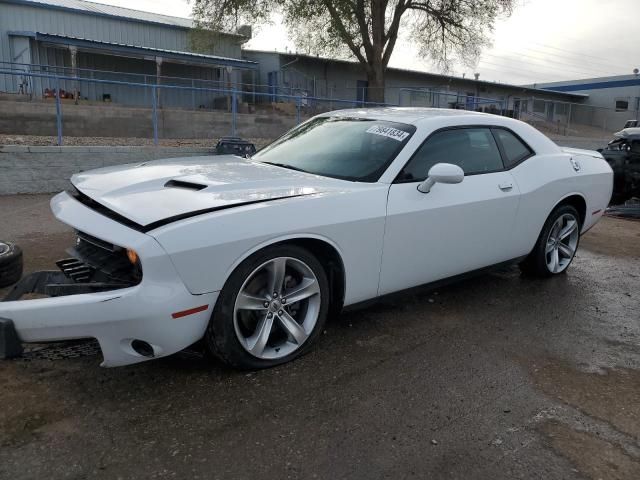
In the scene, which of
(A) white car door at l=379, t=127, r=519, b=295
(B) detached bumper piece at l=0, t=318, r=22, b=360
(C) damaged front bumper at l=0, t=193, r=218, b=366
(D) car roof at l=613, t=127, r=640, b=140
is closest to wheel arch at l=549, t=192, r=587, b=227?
(A) white car door at l=379, t=127, r=519, b=295

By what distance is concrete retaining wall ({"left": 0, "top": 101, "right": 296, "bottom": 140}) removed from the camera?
15109mm

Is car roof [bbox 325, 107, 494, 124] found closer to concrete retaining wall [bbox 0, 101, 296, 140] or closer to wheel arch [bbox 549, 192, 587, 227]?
wheel arch [bbox 549, 192, 587, 227]

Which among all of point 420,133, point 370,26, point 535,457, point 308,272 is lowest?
point 535,457

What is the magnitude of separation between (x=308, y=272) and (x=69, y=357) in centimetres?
154

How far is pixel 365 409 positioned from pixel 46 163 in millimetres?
8156

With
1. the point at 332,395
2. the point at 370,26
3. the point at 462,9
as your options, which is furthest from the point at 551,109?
the point at 332,395

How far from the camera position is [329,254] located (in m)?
3.26

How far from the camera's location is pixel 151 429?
2.52m

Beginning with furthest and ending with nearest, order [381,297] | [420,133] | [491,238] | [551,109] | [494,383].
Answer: [551,109]
[491,238]
[420,133]
[381,297]
[494,383]

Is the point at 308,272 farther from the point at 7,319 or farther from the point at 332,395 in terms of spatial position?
the point at 7,319

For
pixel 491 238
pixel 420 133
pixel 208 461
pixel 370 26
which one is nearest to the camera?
pixel 208 461

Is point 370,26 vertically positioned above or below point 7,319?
above

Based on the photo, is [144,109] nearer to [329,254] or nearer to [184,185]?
[184,185]

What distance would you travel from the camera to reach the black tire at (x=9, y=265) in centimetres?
367
